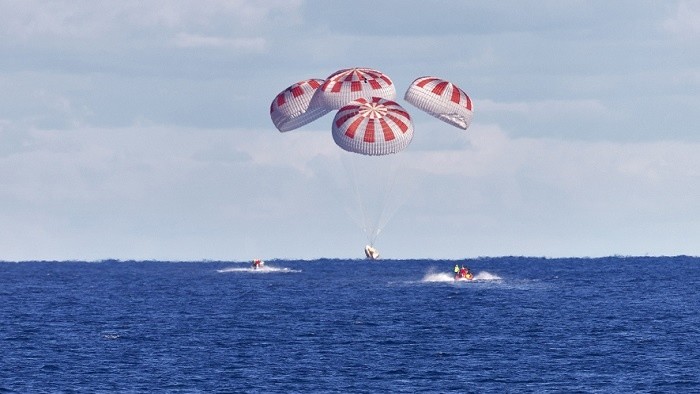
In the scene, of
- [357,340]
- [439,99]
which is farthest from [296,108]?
[357,340]

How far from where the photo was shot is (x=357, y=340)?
302 feet

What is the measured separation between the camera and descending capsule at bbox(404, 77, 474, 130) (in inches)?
3841

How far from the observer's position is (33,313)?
389 ft

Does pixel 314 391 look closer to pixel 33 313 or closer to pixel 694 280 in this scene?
pixel 33 313

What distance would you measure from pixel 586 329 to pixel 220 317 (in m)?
29.7

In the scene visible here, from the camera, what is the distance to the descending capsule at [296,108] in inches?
3959

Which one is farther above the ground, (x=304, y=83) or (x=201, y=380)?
(x=304, y=83)

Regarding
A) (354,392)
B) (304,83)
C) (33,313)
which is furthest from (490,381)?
(33,313)

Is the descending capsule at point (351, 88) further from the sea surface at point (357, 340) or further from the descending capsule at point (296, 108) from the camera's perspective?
the sea surface at point (357, 340)

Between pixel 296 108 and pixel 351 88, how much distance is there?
5.36 meters

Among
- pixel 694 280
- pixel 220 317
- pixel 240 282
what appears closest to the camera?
pixel 220 317

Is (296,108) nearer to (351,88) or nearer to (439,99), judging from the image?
(351,88)

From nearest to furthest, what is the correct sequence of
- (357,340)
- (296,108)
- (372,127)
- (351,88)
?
(357,340) < (372,127) < (351,88) < (296,108)

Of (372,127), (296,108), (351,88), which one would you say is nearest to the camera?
(372,127)
